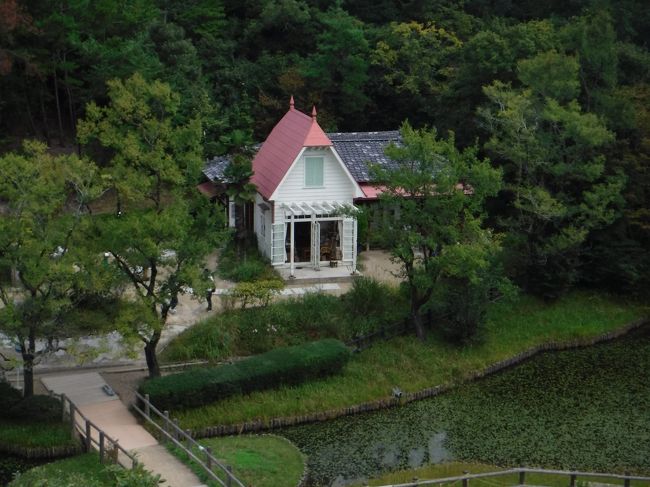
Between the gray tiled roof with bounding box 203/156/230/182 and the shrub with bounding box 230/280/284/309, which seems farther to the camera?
the gray tiled roof with bounding box 203/156/230/182

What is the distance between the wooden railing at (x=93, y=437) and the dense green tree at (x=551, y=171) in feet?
50.6

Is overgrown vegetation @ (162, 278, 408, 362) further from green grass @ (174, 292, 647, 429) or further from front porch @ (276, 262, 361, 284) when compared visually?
front porch @ (276, 262, 361, 284)

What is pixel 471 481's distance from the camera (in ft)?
77.6

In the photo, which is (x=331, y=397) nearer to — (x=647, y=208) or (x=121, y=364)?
(x=121, y=364)

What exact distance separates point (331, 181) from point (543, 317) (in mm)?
8057

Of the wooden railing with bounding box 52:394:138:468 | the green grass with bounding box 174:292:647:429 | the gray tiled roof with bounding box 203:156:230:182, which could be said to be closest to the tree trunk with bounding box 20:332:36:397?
the wooden railing with bounding box 52:394:138:468

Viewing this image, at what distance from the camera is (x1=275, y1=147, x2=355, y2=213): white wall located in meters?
34.2

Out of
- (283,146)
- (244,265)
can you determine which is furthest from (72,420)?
(283,146)

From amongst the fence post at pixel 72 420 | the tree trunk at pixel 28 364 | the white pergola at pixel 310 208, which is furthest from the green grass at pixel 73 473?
the white pergola at pixel 310 208

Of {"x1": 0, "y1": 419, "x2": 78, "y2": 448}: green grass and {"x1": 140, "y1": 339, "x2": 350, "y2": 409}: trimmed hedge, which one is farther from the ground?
{"x1": 140, "y1": 339, "x2": 350, "y2": 409}: trimmed hedge

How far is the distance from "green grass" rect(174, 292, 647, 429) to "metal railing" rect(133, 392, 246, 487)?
87 centimetres

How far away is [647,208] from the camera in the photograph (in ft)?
116

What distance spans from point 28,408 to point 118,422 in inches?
83.0

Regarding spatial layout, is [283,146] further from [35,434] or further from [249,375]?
[35,434]
